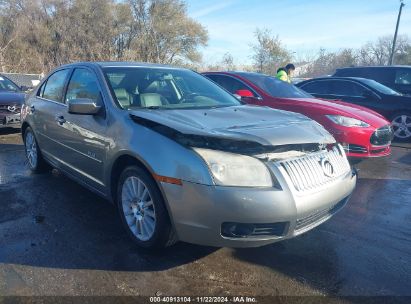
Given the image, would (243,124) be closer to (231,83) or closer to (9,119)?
(231,83)

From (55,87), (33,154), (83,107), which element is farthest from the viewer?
(33,154)

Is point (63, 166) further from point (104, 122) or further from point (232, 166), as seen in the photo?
point (232, 166)

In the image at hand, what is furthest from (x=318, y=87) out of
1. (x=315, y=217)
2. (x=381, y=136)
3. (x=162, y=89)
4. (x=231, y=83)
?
(x=315, y=217)

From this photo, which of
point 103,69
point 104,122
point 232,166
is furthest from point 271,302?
point 103,69

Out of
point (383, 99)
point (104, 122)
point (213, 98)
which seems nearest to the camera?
point (104, 122)

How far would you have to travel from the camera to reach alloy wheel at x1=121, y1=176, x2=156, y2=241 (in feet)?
9.55

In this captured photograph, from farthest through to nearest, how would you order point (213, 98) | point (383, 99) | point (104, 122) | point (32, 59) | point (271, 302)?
point (32, 59), point (383, 99), point (213, 98), point (104, 122), point (271, 302)

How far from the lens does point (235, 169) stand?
99.3 inches

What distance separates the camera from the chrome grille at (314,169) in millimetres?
2598

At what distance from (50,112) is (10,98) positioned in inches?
183

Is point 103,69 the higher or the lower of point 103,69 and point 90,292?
the higher

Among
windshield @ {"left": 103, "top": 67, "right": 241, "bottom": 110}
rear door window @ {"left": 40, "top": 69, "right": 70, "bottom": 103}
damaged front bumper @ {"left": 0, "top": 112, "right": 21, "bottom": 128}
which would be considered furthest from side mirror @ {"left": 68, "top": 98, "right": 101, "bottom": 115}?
damaged front bumper @ {"left": 0, "top": 112, "right": 21, "bottom": 128}

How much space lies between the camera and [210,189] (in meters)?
2.45

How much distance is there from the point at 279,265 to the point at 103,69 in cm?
257
